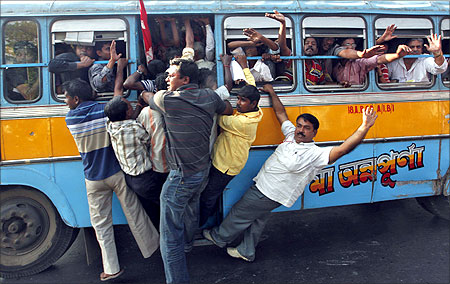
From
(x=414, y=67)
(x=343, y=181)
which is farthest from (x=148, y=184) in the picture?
(x=414, y=67)

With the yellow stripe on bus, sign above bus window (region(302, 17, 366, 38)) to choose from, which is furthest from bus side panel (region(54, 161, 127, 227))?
sign above bus window (region(302, 17, 366, 38))

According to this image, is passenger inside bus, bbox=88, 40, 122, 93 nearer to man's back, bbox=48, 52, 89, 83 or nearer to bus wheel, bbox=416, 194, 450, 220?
man's back, bbox=48, 52, 89, 83

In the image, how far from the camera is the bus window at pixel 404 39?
4207mm

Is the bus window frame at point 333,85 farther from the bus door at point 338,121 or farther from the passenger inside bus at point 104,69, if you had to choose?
the passenger inside bus at point 104,69

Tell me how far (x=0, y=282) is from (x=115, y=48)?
2654 mm

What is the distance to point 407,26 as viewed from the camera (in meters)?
4.25

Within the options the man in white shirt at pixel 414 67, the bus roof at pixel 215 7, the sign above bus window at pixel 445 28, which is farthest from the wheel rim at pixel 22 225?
the sign above bus window at pixel 445 28

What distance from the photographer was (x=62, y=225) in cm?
395

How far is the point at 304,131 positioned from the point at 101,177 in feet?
6.56

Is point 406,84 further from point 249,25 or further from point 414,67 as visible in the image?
point 249,25

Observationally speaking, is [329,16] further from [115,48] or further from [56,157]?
[56,157]

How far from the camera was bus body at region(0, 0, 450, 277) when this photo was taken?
3.62m

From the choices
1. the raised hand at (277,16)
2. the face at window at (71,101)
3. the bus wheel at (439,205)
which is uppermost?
the raised hand at (277,16)

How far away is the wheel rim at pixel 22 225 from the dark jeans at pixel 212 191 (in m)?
1.62
